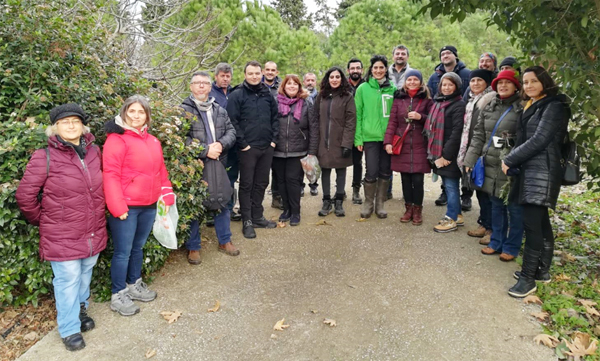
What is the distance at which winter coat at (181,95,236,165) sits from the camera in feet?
15.1

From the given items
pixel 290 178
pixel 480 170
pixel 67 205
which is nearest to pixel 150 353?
pixel 67 205

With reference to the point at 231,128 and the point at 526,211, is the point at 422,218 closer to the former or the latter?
the point at 526,211

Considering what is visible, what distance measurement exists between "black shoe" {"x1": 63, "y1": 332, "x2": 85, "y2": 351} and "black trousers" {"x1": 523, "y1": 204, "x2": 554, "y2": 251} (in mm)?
3993

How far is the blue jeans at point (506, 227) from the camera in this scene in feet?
14.5

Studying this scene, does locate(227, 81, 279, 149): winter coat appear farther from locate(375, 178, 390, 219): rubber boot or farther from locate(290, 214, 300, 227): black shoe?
locate(375, 178, 390, 219): rubber boot

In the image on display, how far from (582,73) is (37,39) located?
4.89 meters

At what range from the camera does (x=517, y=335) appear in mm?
3264

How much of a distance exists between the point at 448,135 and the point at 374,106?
1154mm

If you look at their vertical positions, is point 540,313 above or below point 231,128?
below

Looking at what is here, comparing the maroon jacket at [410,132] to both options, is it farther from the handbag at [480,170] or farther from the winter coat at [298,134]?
the winter coat at [298,134]

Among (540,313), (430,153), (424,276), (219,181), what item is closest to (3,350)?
(219,181)

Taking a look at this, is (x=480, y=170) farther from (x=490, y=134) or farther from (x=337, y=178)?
(x=337, y=178)

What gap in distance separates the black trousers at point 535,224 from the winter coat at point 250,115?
10.3 feet

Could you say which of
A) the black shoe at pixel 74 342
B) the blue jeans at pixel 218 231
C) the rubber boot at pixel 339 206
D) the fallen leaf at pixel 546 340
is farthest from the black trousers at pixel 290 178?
the fallen leaf at pixel 546 340
